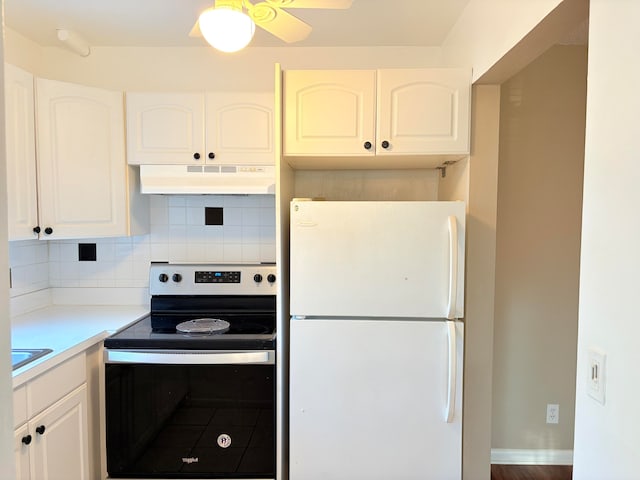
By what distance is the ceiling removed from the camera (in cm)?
185

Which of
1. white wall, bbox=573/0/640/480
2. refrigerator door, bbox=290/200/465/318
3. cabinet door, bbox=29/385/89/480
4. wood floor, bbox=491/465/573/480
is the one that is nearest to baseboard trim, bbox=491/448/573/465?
wood floor, bbox=491/465/573/480

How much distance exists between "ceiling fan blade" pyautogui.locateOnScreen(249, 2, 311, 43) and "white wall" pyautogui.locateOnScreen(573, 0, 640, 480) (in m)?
0.94

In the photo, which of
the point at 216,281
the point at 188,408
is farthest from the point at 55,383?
the point at 216,281

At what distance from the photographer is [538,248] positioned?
222cm

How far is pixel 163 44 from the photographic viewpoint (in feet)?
→ 7.54

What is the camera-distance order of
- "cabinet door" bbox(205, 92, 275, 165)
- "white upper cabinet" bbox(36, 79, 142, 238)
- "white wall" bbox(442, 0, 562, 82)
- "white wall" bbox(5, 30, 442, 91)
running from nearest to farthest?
"white wall" bbox(442, 0, 562, 82)
"white upper cabinet" bbox(36, 79, 142, 238)
"cabinet door" bbox(205, 92, 275, 165)
"white wall" bbox(5, 30, 442, 91)

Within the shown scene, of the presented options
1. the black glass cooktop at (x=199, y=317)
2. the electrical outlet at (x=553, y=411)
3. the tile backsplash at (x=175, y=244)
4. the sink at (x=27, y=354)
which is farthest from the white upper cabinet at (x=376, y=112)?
the electrical outlet at (x=553, y=411)

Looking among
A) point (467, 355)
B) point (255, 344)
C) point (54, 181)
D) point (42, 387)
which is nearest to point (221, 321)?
point (255, 344)

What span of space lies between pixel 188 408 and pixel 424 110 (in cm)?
182

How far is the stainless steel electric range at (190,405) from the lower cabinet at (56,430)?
0.12 metres

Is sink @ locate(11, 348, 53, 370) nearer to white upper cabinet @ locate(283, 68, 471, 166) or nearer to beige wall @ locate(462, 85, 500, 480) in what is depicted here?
white upper cabinet @ locate(283, 68, 471, 166)

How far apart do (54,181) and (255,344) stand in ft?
4.43

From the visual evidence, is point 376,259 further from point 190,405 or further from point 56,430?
point 56,430

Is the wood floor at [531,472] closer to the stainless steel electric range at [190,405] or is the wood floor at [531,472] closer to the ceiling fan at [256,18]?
the stainless steel electric range at [190,405]
